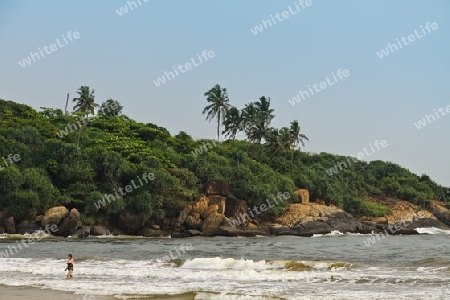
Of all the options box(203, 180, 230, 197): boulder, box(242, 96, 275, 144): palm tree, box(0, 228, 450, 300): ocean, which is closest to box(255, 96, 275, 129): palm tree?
box(242, 96, 275, 144): palm tree

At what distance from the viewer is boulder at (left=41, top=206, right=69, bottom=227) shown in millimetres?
46562

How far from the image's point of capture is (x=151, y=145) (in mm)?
65688

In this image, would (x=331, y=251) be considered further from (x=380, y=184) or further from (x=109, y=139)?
(x=380, y=184)

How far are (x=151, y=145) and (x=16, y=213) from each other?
22.5 metres

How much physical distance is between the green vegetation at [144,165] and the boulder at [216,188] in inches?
43.4

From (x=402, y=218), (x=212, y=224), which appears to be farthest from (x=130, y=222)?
(x=402, y=218)

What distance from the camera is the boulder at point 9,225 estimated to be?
4569cm

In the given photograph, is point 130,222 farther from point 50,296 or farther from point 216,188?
point 50,296

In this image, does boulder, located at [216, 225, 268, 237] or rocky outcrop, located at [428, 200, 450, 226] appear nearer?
boulder, located at [216, 225, 268, 237]

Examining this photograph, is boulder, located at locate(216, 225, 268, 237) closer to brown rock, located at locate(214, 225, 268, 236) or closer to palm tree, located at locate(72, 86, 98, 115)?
brown rock, located at locate(214, 225, 268, 236)

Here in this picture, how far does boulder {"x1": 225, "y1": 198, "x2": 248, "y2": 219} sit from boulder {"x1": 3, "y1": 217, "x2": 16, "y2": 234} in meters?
22.2

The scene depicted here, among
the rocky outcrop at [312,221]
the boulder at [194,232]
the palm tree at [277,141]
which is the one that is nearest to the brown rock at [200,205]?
the boulder at [194,232]

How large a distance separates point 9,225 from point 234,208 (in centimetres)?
2339

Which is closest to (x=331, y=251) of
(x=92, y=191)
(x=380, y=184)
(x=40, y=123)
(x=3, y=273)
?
(x=3, y=273)
